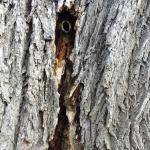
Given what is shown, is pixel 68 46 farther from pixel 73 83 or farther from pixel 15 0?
pixel 15 0

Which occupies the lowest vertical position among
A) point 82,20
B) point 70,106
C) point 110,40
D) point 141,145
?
point 141,145

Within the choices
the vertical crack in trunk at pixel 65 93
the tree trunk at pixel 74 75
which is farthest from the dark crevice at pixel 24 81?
the vertical crack in trunk at pixel 65 93

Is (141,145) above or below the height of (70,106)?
below

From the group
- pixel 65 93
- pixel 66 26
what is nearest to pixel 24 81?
pixel 65 93

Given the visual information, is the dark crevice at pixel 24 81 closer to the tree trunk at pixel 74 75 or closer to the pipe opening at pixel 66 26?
the tree trunk at pixel 74 75

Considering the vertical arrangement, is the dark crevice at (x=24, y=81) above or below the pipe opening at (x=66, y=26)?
below

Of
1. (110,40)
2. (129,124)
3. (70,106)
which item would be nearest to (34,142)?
(70,106)

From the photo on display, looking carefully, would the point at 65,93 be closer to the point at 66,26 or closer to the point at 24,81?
the point at 24,81
